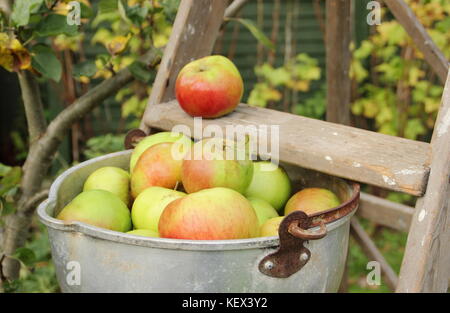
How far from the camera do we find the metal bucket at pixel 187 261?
935 mm

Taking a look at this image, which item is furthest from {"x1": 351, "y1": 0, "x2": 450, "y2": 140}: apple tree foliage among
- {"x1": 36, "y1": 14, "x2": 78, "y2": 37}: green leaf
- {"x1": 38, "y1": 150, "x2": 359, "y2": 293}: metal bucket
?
{"x1": 38, "y1": 150, "x2": 359, "y2": 293}: metal bucket

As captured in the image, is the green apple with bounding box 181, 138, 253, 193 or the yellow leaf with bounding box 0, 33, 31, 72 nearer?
the green apple with bounding box 181, 138, 253, 193

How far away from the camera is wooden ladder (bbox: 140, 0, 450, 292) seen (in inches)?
39.6

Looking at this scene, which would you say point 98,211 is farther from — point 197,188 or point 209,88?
point 209,88

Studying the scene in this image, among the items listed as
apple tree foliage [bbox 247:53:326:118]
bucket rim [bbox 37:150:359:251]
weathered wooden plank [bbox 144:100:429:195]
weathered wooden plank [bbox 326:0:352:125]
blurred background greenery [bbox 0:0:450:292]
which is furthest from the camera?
apple tree foliage [bbox 247:53:326:118]

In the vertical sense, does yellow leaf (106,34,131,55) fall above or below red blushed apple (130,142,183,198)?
above

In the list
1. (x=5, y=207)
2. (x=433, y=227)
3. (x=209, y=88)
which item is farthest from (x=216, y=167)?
(x=5, y=207)

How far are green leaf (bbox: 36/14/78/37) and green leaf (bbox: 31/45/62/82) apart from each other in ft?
0.23

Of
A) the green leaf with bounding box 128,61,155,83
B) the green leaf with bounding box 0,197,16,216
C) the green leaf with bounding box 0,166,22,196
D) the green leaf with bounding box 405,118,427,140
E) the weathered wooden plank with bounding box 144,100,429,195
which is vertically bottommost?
the green leaf with bounding box 405,118,427,140

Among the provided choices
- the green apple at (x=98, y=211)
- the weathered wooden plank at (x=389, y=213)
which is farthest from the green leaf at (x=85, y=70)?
the weathered wooden plank at (x=389, y=213)

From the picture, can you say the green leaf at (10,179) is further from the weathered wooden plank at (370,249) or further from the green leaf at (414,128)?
the green leaf at (414,128)

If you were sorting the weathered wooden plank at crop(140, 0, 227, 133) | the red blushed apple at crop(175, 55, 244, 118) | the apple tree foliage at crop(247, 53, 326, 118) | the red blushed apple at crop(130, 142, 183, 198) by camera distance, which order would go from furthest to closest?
the apple tree foliage at crop(247, 53, 326, 118) → the weathered wooden plank at crop(140, 0, 227, 133) → the red blushed apple at crop(175, 55, 244, 118) → the red blushed apple at crop(130, 142, 183, 198)

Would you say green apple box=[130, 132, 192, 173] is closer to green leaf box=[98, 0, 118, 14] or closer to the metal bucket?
the metal bucket

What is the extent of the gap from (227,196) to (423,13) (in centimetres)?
264
